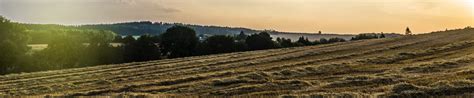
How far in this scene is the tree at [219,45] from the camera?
75125mm

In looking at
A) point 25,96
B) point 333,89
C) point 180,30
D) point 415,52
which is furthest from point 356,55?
point 180,30

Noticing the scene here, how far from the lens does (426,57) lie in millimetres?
30016

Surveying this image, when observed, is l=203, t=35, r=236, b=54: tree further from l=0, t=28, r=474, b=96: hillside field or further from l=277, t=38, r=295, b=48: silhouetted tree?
l=0, t=28, r=474, b=96: hillside field

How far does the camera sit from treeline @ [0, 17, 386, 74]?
61.7 metres

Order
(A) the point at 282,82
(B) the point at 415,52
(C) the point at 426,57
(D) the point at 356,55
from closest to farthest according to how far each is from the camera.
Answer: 1. (A) the point at 282,82
2. (C) the point at 426,57
3. (B) the point at 415,52
4. (D) the point at 356,55

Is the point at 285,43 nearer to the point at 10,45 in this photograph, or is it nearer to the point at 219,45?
the point at 219,45

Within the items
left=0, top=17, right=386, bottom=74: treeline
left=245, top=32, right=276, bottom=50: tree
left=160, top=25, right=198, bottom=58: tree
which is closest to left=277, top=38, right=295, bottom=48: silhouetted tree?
left=0, top=17, right=386, bottom=74: treeline

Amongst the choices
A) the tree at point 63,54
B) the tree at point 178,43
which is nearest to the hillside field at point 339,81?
the tree at point 63,54

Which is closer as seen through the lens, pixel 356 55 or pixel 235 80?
pixel 235 80

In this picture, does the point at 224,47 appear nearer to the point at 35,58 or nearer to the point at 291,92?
the point at 35,58

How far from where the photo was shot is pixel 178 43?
7669 cm

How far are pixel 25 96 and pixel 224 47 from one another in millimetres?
51834

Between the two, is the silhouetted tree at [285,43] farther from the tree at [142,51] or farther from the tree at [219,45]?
the tree at [142,51]

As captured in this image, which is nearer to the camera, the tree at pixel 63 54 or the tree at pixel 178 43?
the tree at pixel 63 54
